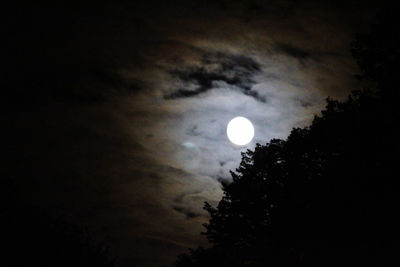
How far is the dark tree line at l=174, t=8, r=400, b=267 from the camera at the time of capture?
1023 cm

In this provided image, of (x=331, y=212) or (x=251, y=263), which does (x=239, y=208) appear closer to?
(x=251, y=263)

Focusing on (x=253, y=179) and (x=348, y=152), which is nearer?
(x=348, y=152)

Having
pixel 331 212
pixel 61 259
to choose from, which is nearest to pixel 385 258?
pixel 331 212

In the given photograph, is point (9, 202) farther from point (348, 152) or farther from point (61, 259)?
point (348, 152)

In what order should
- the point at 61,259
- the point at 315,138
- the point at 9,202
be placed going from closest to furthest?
the point at 315,138
the point at 9,202
the point at 61,259

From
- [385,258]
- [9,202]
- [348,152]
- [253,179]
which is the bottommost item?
[385,258]

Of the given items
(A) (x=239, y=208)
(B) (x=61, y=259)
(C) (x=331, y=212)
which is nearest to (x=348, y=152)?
(C) (x=331, y=212)

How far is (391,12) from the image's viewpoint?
1141 centimetres

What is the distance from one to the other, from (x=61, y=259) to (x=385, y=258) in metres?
44.4

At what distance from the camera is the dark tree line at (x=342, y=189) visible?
10.2 metres

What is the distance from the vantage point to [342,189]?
37.5 feet

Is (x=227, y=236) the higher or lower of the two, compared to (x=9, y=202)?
lower

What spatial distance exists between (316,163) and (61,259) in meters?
41.0

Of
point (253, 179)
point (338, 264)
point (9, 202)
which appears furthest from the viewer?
point (9, 202)
